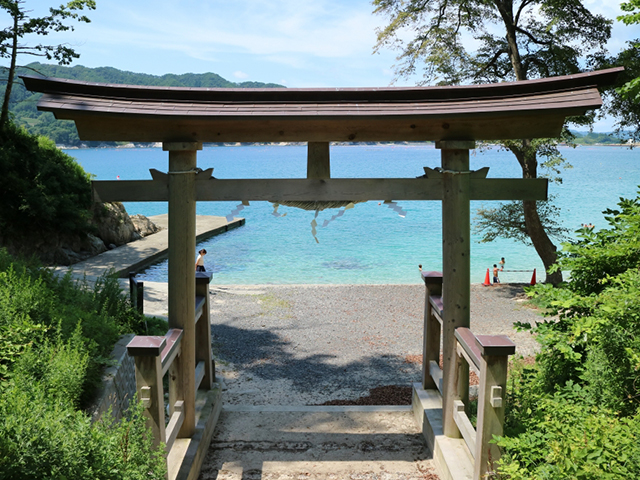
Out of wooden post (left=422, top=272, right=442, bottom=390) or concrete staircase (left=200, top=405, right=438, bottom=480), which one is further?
wooden post (left=422, top=272, right=442, bottom=390)

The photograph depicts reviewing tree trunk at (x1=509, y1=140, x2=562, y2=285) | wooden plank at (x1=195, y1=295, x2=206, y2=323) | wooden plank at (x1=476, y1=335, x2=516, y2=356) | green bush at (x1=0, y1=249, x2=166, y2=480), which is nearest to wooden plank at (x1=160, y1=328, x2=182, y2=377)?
green bush at (x1=0, y1=249, x2=166, y2=480)

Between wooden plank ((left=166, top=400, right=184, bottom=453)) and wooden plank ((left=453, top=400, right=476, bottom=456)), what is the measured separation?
213cm

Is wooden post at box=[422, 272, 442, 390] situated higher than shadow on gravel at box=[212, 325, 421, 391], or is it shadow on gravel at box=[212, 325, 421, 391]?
wooden post at box=[422, 272, 442, 390]

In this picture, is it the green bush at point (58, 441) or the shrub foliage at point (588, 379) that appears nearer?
the green bush at point (58, 441)

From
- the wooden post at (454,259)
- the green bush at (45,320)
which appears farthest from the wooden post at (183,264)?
the wooden post at (454,259)

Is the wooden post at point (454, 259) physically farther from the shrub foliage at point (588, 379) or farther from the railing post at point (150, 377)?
the railing post at point (150, 377)

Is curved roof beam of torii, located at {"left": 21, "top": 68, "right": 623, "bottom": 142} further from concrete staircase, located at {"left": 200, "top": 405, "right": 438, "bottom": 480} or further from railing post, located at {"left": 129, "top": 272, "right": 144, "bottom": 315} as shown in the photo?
railing post, located at {"left": 129, "top": 272, "right": 144, "bottom": 315}

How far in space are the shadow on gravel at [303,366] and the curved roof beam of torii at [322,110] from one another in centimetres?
422

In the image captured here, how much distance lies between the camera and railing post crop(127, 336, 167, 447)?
312cm

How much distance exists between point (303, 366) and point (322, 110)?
17.4 feet

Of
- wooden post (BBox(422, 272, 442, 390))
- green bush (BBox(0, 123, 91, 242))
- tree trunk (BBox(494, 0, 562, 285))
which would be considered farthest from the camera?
green bush (BBox(0, 123, 91, 242))

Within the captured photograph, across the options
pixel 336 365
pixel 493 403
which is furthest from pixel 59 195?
pixel 493 403

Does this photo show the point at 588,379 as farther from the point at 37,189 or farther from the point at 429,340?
the point at 37,189

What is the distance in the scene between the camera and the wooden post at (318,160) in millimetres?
4172
